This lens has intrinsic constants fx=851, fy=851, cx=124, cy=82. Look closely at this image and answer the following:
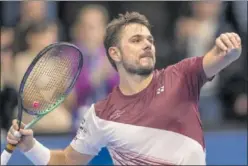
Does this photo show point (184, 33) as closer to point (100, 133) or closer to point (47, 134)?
point (47, 134)

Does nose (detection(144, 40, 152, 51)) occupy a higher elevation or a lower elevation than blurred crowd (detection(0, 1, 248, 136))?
higher

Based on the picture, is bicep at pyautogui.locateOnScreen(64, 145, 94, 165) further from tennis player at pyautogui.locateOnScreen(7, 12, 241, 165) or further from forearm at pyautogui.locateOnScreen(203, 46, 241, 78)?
forearm at pyautogui.locateOnScreen(203, 46, 241, 78)

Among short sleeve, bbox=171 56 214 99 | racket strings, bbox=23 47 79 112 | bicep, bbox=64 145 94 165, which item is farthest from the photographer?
bicep, bbox=64 145 94 165

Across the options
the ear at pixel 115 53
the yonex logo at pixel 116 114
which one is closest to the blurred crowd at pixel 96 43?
the ear at pixel 115 53

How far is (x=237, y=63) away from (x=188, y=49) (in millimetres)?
488

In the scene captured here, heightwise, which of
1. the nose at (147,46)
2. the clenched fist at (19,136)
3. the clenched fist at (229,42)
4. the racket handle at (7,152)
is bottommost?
the racket handle at (7,152)

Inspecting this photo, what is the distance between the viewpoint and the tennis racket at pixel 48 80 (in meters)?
5.70

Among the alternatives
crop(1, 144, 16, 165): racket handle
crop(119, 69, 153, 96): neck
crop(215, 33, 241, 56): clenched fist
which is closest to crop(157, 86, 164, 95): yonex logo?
crop(119, 69, 153, 96): neck

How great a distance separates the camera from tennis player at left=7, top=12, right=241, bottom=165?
532 centimetres

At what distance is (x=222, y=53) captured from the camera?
4.97m

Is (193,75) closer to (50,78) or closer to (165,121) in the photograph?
(165,121)

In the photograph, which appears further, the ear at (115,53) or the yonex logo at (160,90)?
the ear at (115,53)

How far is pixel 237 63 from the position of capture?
26.8 ft

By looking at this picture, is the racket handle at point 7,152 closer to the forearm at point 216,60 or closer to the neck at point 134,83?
the neck at point 134,83
